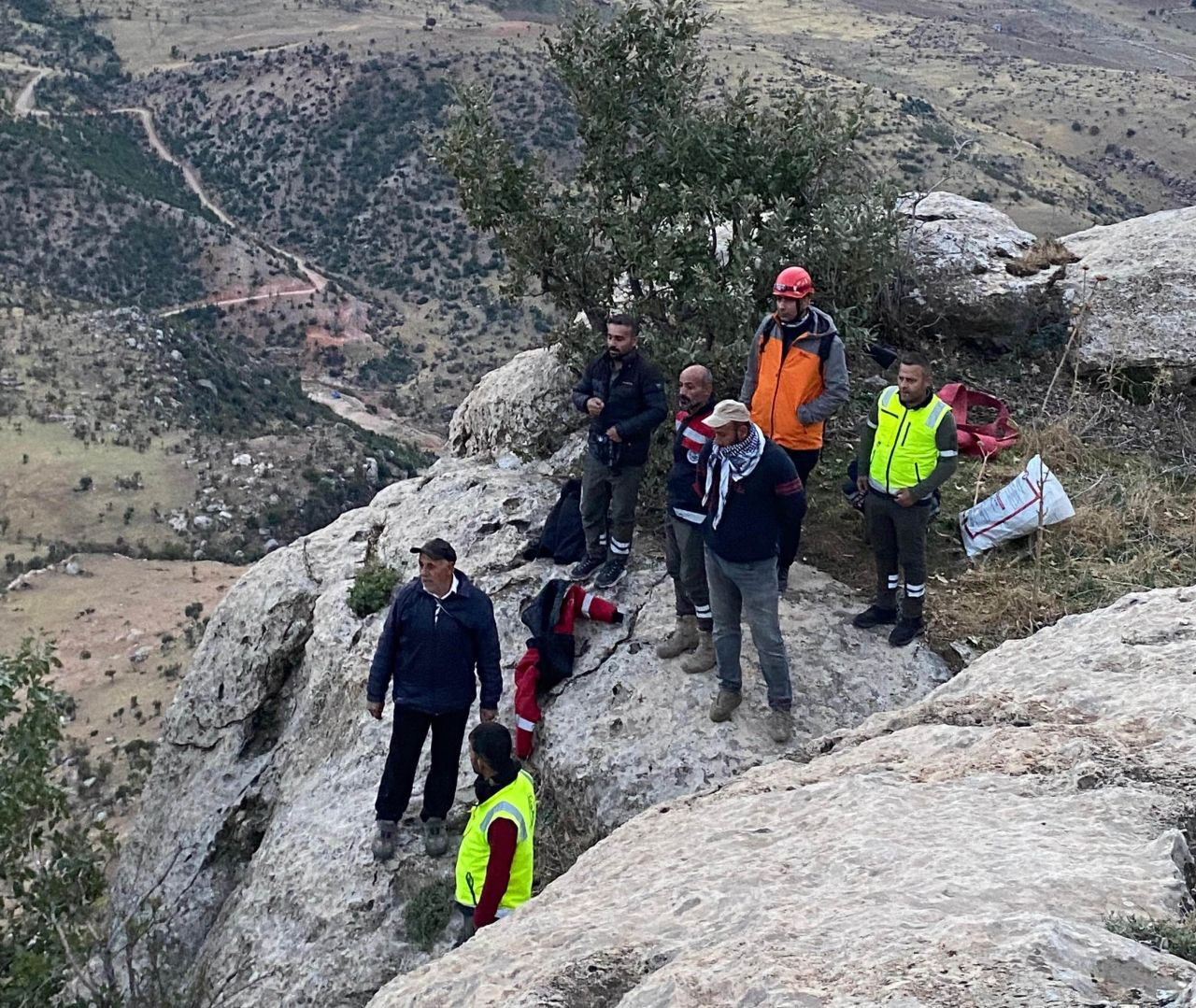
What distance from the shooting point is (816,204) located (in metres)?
9.11


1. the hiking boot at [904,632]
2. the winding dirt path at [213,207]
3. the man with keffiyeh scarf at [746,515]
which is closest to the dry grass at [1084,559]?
the hiking boot at [904,632]

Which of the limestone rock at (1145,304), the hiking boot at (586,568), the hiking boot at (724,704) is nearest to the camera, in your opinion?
the hiking boot at (724,704)

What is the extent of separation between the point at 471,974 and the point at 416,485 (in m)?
7.26

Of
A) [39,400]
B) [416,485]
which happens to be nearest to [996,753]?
[416,485]

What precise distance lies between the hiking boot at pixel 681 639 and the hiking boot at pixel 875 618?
3.65 ft

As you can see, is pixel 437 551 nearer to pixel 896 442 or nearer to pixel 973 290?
pixel 896 442

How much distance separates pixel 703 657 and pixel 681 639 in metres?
0.24

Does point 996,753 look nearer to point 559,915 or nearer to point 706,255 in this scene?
point 559,915

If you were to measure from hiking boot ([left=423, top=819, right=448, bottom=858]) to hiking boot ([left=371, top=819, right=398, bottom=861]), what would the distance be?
0.20 metres

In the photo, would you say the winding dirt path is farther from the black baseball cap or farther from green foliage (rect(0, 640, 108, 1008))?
the black baseball cap

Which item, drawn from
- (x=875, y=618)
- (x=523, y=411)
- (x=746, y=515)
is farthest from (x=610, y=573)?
(x=523, y=411)

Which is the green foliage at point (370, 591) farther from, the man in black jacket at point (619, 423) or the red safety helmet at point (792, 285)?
the red safety helmet at point (792, 285)

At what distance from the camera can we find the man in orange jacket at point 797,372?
6.82 metres

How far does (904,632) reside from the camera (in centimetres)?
721
